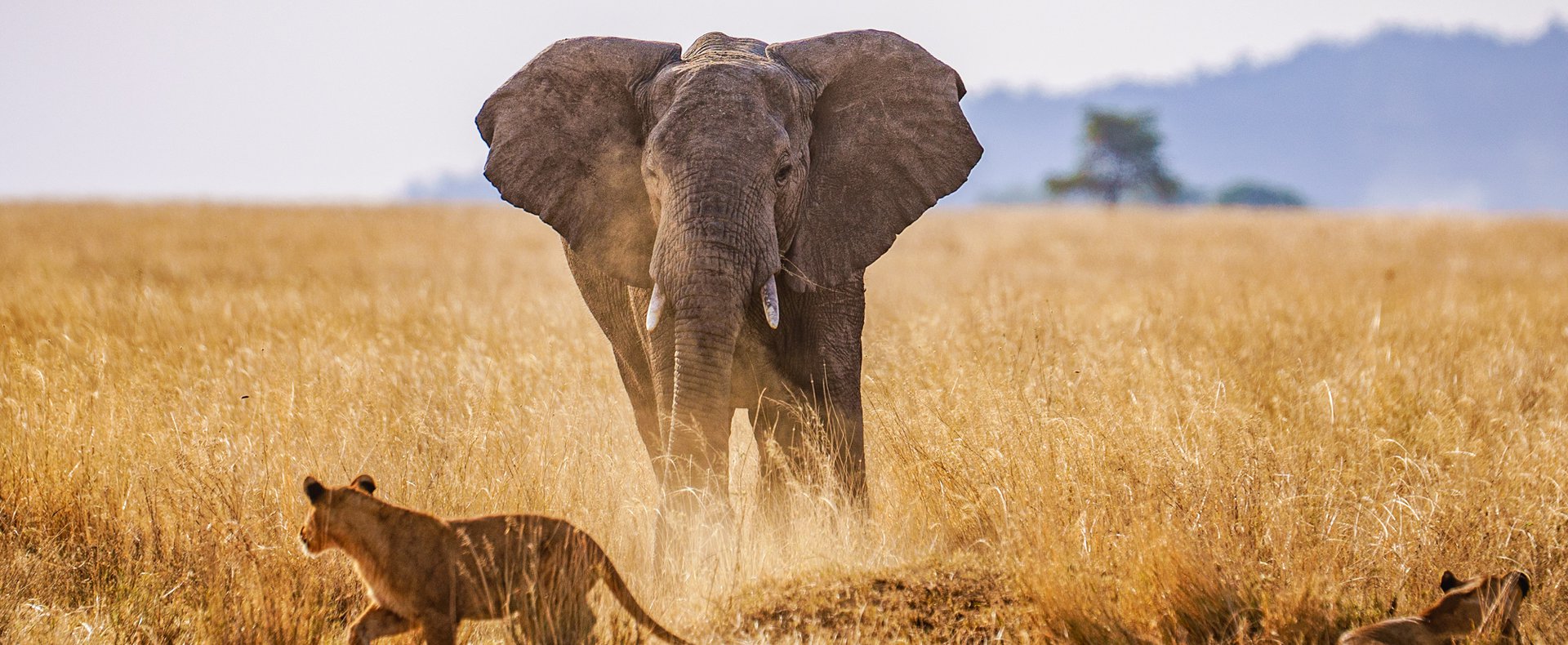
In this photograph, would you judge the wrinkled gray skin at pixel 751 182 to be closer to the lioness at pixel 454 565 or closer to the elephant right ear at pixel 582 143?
the elephant right ear at pixel 582 143

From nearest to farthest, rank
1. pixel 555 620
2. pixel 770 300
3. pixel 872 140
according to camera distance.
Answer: pixel 555 620 → pixel 770 300 → pixel 872 140

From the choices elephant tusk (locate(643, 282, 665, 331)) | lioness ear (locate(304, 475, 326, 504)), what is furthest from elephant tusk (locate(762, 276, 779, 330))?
lioness ear (locate(304, 475, 326, 504))

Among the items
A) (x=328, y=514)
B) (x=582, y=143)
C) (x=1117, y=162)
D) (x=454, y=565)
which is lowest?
(x=454, y=565)

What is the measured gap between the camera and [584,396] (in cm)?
643

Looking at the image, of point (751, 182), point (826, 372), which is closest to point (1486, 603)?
point (826, 372)

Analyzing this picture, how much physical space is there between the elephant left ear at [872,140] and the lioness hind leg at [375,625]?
2313 millimetres

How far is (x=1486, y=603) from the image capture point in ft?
11.4

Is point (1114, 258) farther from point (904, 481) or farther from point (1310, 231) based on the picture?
point (904, 481)

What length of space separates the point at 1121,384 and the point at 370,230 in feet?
60.3

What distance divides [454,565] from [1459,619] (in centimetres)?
274

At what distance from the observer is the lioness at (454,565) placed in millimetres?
3139

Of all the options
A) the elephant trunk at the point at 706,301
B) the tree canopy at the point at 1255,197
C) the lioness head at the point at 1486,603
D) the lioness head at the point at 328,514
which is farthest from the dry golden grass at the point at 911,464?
the tree canopy at the point at 1255,197

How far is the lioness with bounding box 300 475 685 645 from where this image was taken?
3.14 m

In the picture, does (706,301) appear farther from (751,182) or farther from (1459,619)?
(1459,619)
